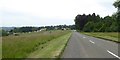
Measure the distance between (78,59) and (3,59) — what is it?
4.31 meters

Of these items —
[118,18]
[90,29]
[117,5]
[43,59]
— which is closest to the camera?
[43,59]

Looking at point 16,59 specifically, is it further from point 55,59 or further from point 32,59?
point 55,59

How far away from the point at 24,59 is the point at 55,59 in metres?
1.92

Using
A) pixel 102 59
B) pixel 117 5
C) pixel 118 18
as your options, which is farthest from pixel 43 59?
pixel 117 5

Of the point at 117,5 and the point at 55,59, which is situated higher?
the point at 117,5

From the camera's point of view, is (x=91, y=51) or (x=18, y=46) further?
(x=18, y=46)

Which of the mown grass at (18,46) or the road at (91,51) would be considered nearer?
the road at (91,51)

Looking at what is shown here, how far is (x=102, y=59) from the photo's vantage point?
15953 mm

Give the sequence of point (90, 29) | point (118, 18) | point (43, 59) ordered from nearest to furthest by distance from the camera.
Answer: point (43, 59)
point (118, 18)
point (90, 29)

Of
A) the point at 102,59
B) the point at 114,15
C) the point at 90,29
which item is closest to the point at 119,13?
the point at 114,15

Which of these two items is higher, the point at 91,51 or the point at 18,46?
the point at 18,46

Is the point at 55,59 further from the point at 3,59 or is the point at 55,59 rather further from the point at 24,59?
the point at 3,59

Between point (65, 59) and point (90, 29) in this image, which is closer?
point (65, 59)

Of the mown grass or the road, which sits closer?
the road
